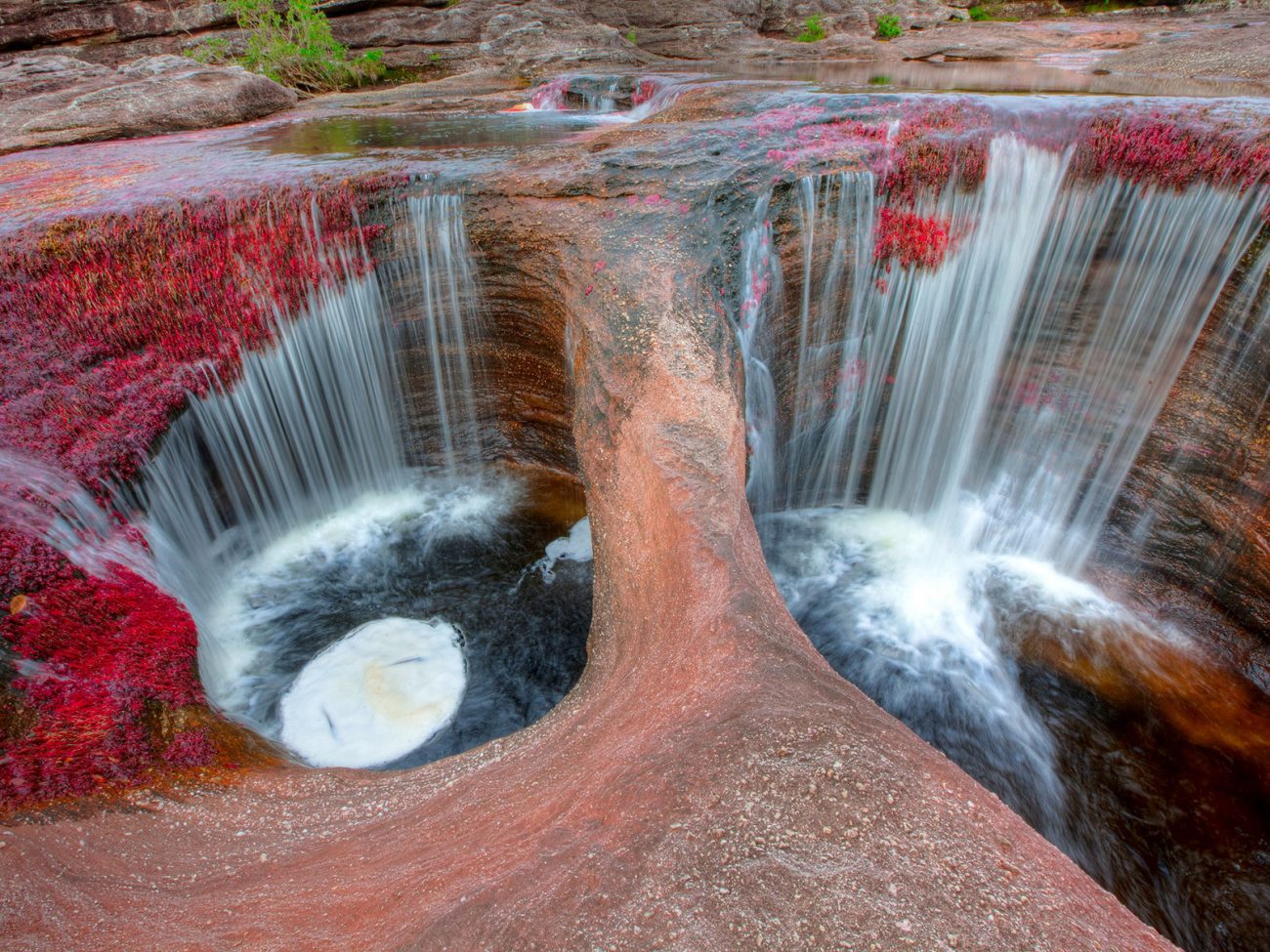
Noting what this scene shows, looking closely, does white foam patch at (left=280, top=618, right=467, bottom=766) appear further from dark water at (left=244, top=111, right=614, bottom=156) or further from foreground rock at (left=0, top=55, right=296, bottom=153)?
foreground rock at (left=0, top=55, right=296, bottom=153)

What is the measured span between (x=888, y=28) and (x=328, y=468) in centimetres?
1668

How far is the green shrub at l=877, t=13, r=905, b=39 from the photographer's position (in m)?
15.5

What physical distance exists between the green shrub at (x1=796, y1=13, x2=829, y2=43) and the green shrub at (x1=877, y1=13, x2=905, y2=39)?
127cm

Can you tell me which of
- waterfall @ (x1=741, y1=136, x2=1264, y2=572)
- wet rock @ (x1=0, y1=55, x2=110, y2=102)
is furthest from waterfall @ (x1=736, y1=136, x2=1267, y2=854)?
wet rock @ (x1=0, y1=55, x2=110, y2=102)

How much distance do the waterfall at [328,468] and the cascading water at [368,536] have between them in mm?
13

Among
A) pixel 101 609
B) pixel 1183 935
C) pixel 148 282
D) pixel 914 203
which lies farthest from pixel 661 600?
pixel 148 282

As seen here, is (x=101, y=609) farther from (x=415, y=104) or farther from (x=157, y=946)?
(x=415, y=104)

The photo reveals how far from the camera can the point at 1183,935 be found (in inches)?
137

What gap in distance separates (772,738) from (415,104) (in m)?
10.6

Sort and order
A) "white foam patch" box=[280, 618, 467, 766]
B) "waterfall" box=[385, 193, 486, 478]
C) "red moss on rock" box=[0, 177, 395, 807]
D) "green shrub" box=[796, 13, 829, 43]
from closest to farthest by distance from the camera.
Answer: "red moss on rock" box=[0, 177, 395, 807] → "white foam patch" box=[280, 618, 467, 766] → "waterfall" box=[385, 193, 486, 478] → "green shrub" box=[796, 13, 829, 43]

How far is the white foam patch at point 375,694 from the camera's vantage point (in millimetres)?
4129

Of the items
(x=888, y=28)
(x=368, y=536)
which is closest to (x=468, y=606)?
(x=368, y=536)

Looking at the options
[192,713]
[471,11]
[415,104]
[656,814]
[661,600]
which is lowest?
[192,713]

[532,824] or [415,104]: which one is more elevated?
[415,104]
